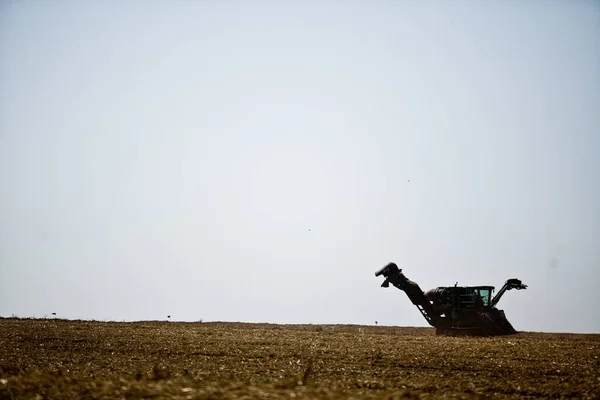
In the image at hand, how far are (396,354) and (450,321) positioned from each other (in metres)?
17.0

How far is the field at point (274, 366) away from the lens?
36.2 ft

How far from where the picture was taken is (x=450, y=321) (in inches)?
1497

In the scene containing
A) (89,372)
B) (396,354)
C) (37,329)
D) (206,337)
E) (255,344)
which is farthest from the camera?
(37,329)

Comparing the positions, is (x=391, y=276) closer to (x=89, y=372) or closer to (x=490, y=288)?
(x=490, y=288)

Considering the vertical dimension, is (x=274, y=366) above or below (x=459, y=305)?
below

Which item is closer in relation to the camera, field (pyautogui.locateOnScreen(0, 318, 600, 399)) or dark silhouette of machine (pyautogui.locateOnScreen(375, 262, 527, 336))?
field (pyautogui.locateOnScreen(0, 318, 600, 399))

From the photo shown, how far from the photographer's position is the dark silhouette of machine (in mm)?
36844

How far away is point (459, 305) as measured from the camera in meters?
37.7

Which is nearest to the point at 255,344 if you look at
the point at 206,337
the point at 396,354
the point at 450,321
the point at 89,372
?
the point at 206,337

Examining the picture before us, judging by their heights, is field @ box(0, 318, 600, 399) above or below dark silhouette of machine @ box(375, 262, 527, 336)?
below

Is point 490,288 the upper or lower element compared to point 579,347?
upper

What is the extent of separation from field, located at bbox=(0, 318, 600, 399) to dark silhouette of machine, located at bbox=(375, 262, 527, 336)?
8.27 metres

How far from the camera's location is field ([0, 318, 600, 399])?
11.0m

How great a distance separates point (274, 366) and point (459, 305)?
2164cm
